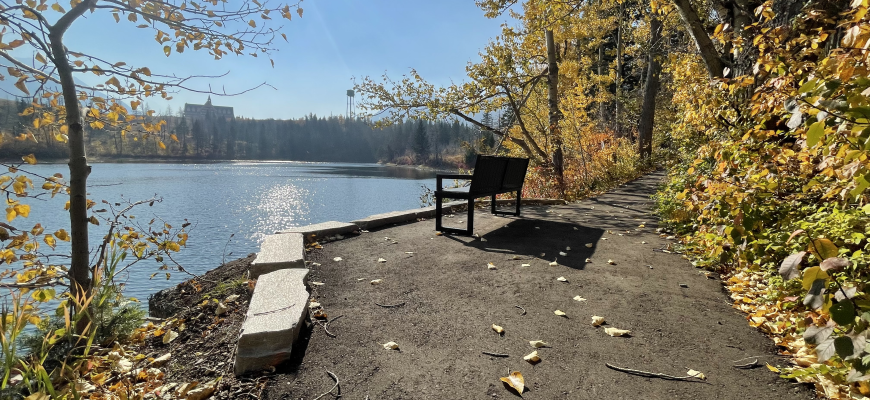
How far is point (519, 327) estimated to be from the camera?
2633 mm

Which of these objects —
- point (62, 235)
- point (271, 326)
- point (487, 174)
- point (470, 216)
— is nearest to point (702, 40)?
point (487, 174)

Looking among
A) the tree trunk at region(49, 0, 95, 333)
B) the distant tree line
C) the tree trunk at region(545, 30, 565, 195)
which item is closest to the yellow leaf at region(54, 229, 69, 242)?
the tree trunk at region(49, 0, 95, 333)

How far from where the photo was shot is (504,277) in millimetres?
3611

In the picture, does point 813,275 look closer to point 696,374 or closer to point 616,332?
point 696,374

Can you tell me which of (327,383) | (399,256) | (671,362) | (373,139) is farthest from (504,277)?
(373,139)

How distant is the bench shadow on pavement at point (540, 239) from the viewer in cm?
436

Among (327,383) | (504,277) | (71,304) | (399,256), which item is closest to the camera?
(327,383)

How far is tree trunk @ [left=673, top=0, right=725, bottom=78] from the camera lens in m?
5.16

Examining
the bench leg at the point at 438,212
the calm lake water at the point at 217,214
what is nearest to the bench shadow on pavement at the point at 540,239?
the bench leg at the point at 438,212

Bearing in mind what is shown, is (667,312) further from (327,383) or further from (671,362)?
(327,383)

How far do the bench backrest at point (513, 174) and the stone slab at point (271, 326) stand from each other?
388cm

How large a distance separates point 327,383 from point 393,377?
319 millimetres

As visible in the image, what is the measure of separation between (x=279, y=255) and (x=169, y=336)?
1.03 meters

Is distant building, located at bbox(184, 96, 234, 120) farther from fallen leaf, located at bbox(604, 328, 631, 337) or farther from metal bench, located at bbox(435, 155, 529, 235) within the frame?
fallen leaf, located at bbox(604, 328, 631, 337)
